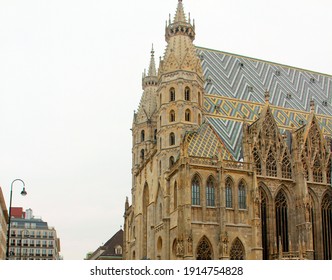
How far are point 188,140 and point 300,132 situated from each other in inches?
466

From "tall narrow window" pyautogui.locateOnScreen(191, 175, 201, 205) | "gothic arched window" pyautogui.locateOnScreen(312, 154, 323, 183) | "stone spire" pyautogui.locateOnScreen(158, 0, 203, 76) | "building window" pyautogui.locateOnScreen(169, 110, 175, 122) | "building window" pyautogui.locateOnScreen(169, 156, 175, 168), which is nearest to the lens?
"tall narrow window" pyautogui.locateOnScreen(191, 175, 201, 205)

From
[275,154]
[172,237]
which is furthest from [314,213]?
[172,237]

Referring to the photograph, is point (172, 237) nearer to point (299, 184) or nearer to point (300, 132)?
point (299, 184)

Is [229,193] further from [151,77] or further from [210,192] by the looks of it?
[151,77]

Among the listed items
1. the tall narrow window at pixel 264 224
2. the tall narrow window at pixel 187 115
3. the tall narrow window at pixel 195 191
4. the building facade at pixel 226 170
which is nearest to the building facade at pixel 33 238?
the building facade at pixel 226 170

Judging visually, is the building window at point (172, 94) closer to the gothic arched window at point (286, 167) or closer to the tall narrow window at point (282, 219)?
the gothic arched window at point (286, 167)

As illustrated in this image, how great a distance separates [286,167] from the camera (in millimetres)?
51594

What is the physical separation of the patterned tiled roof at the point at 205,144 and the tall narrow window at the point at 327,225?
1115cm

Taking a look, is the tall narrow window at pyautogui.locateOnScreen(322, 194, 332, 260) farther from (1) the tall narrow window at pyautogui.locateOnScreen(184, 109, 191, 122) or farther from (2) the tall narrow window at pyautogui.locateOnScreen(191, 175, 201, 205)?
(1) the tall narrow window at pyautogui.locateOnScreen(184, 109, 191, 122)

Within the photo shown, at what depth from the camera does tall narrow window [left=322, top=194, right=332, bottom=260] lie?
5147 cm

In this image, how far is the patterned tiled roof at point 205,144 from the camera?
48.0 metres

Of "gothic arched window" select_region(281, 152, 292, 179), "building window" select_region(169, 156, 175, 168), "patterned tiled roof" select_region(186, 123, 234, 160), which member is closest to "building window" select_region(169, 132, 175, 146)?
"building window" select_region(169, 156, 175, 168)

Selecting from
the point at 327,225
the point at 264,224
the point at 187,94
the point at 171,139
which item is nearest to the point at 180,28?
the point at 187,94

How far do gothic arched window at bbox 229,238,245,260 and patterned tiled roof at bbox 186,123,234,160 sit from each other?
290 inches
